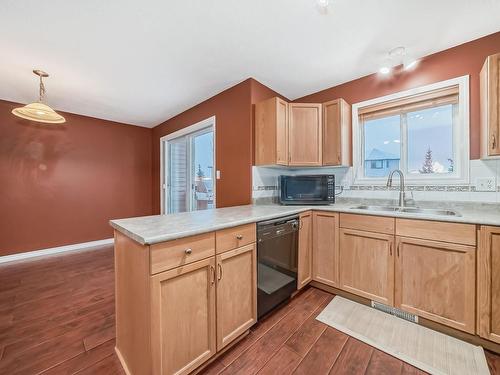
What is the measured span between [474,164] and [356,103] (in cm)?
127

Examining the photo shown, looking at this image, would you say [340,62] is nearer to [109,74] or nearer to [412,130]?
[412,130]

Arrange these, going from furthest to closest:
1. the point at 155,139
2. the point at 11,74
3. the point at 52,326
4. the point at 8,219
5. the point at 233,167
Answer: the point at 155,139, the point at 8,219, the point at 233,167, the point at 11,74, the point at 52,326

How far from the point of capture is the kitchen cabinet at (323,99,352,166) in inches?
93.4

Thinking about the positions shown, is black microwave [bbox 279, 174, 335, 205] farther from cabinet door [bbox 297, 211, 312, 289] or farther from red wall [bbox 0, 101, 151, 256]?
red wall [bbox 0, 101, 151, 256]

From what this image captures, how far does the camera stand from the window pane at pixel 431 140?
206 centimetres

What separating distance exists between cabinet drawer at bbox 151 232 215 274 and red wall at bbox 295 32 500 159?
2413 mm

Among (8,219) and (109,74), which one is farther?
(8,219)

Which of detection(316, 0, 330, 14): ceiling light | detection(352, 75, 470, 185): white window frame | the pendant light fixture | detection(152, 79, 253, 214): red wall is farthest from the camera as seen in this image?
detection(152, 79, 253, 214): red wall

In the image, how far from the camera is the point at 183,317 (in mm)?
1127

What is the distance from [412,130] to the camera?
2.28 metres

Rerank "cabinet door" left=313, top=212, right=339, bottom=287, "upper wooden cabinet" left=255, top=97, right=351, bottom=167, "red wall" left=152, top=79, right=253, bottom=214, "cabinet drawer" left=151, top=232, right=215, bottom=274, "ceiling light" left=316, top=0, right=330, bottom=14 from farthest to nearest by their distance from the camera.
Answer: "red wall" left=152, top=79, right=253, bottom=214, "upper wooden cabinet" left=255, top=97, right=351, bottom=167, "cabinet door" left=313, top=212, right=339, bottom=287, "ceiling light" left=316, top=0, right=330, bottom=14, "cabinet drawer" left=151, top=232, right=215, bottom=274

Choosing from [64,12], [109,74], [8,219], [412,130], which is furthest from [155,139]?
[412,130]

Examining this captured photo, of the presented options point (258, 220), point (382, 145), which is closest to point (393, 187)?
point (382, 145)

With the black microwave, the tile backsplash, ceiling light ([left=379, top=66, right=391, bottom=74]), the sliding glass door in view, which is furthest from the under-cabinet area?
the sliding glass door
